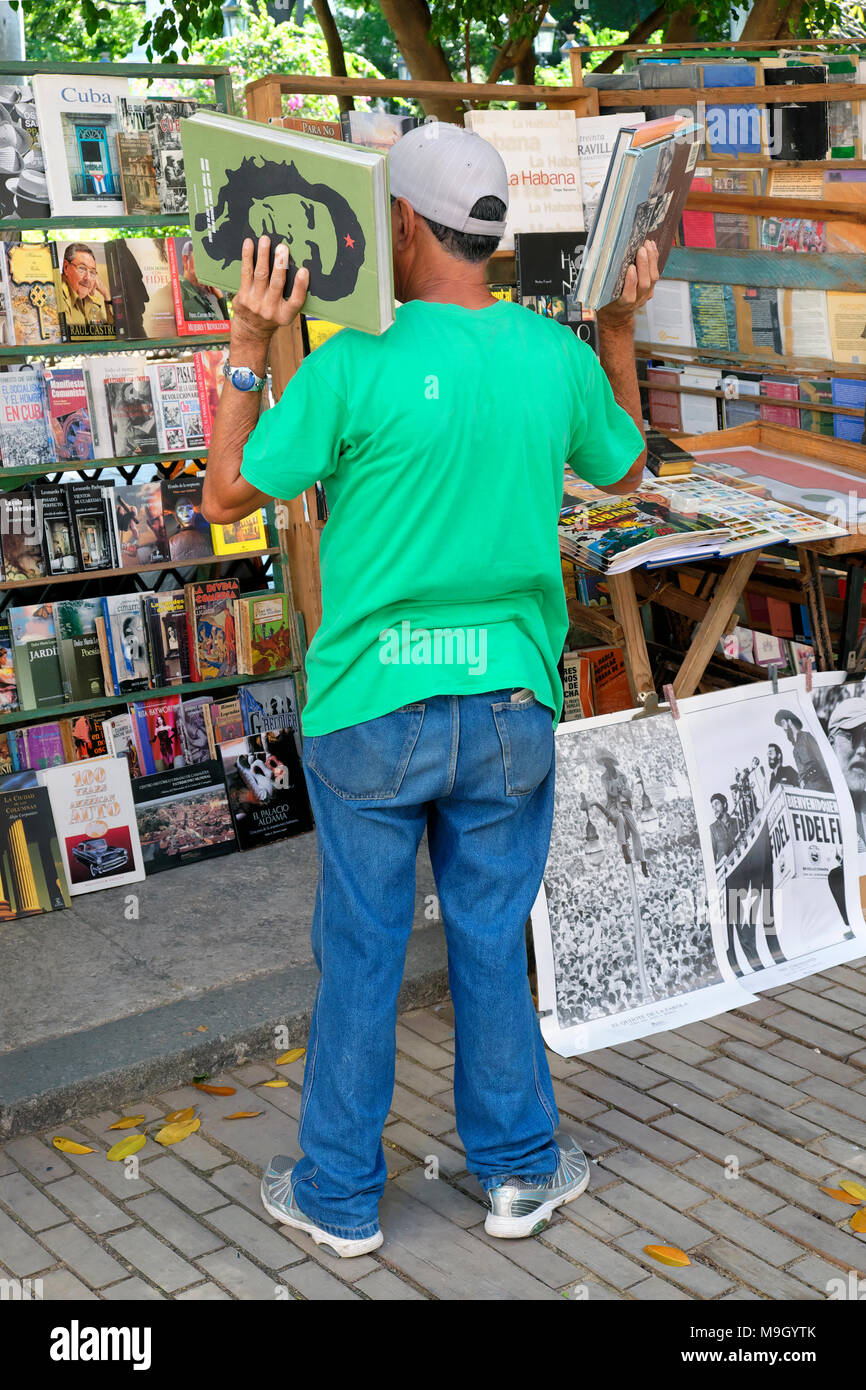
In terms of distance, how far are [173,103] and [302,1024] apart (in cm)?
267

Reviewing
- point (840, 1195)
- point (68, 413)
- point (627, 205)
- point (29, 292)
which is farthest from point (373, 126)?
point (840, 1195)

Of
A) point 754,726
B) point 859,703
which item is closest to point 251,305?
point 754,726

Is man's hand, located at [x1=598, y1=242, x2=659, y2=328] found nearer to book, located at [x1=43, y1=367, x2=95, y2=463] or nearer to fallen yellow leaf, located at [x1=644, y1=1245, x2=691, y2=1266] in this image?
fallen yellow leaf, located at [x1=644, y1=1245, x2=691, y2=1266]

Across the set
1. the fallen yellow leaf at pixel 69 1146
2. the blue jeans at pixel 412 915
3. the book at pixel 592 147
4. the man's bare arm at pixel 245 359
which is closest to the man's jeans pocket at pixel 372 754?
the blue jeans at pixel 412 915

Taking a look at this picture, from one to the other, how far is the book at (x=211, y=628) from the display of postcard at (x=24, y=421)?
0.62m

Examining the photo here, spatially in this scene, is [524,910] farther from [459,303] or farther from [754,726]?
[754,726]

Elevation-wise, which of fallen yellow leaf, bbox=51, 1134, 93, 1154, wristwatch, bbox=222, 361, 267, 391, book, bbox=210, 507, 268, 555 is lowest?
fallen yellow leaf, bbox=51, 1134, 93, 1154

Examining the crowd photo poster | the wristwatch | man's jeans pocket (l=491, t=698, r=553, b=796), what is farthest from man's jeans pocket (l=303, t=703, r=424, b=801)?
the crowd photo poster

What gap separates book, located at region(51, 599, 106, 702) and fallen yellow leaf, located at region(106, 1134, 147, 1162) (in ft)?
5.26

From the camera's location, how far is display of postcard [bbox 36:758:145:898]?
4445 millimetres

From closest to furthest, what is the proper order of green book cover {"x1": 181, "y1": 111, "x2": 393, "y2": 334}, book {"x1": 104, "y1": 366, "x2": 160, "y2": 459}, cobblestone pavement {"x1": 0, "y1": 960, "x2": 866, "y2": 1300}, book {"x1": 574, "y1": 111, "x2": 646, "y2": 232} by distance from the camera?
green book cover {"x1": 181, "y1": 111, "x2": 393, "y2": 334} → cobblestone pavement {"x1": 0, "y1": 960, "x2": 866, "y2": 1300} → book {"x1": 104, "y1": 366, "x2": 160, "y2": 459} → book {"x1": 574, "y1": 111, "x2": 646, "y2": 232}

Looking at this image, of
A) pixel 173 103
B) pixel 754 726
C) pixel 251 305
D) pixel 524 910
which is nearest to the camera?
pixel 251 305

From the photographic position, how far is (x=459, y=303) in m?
2.51

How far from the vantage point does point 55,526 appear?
4.44 meters
